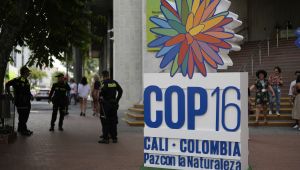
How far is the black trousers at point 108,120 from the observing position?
1180 centimetres

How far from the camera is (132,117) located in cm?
1747

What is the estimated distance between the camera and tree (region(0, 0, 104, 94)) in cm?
1317

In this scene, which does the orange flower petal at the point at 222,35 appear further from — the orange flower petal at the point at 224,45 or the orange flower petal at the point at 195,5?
the orange flower petal at the point at 195,5

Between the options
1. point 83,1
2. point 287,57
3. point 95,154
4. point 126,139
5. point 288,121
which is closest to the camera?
point 95,154

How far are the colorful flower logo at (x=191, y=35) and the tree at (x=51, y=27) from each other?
7.37 m

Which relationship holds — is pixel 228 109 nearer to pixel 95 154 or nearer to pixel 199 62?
pixel 199 62

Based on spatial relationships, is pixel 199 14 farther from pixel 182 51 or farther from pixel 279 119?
pixel 279 119

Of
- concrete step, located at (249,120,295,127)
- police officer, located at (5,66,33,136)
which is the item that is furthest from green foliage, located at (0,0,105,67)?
concrete step, located at (249,120,295,127)

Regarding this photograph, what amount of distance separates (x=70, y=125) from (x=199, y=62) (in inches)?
455

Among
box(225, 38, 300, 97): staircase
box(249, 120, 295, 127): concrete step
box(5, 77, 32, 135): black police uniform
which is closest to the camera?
box(5, 77, 32, 135): black police uniform

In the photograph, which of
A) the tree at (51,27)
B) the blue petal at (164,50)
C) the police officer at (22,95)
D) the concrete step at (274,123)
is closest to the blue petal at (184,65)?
the blue petal at (164,50)

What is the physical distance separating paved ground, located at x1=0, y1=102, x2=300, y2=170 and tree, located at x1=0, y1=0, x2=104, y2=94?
84.5 inches

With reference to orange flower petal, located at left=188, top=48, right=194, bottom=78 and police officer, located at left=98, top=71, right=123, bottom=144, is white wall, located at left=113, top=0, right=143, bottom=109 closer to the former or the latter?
police officer, located at left=98, top=71, right=123, bottom=144

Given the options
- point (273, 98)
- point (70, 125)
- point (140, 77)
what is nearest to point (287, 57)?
point (140, 77)
